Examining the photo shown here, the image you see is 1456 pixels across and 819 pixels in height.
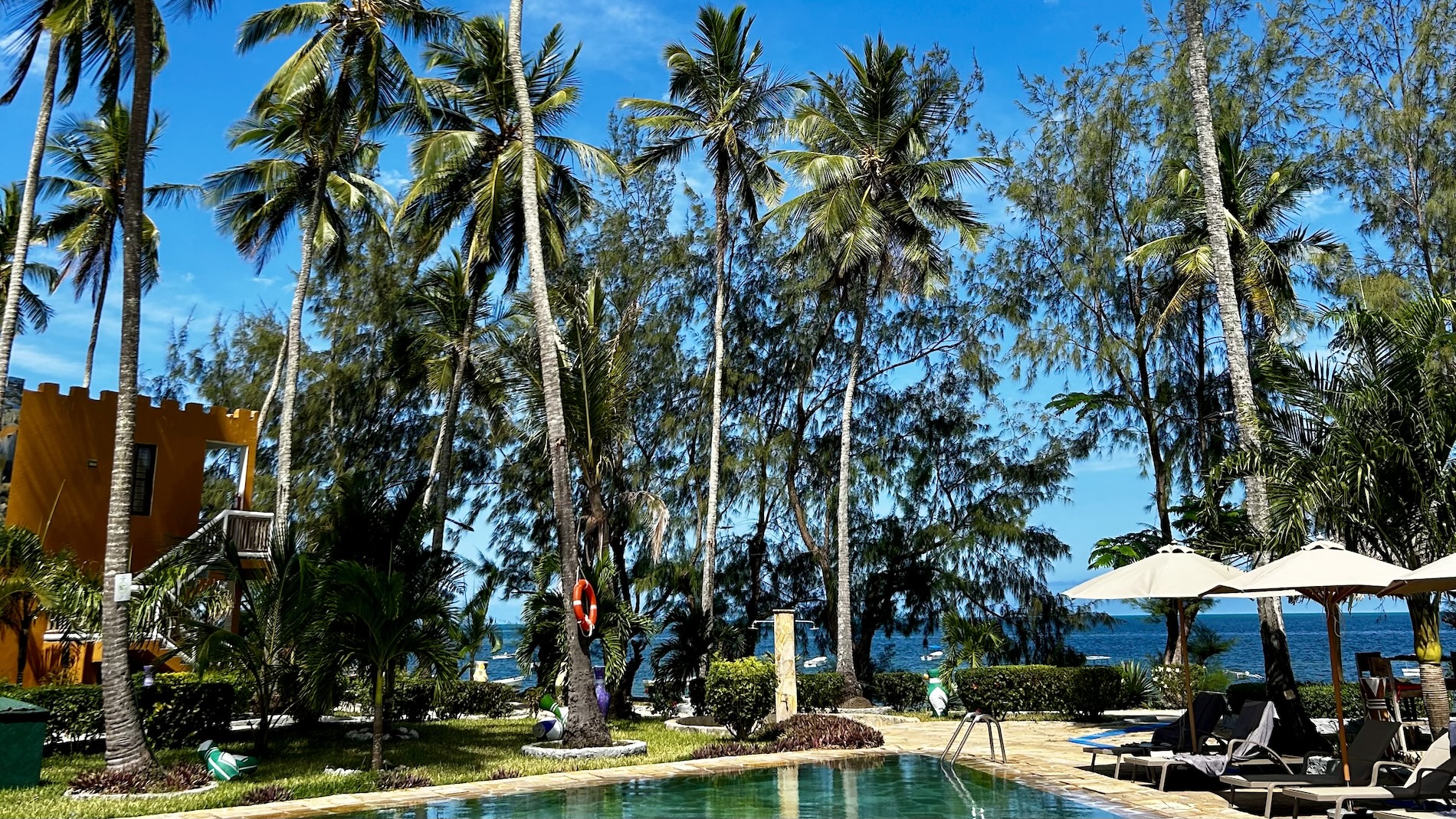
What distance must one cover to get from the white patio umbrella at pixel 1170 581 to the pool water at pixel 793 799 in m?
2.38

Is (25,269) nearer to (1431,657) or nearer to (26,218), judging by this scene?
(26,218)

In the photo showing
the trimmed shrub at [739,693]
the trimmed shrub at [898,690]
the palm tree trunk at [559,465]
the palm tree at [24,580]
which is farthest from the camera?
the trimmed shrub at [898,690]

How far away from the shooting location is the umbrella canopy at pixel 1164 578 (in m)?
10.8

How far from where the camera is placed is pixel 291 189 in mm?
20391

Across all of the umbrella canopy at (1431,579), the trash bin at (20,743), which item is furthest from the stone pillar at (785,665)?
the trash bin at (20,743)

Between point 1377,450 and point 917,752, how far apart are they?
7.03 meters

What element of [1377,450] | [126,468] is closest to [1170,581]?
[1377,450]

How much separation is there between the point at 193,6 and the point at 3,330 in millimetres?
6823

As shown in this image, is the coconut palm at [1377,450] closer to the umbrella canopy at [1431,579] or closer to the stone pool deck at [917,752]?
the umbrella canopy at [1431,579]

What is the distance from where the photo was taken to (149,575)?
44.1 ft

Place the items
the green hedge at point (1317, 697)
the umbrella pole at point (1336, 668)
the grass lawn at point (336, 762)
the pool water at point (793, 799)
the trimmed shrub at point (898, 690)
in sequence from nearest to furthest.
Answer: the umbrella pole at point (1336, 668)
the pool water at point (793, 799)
the grass lawn at point (336, 762)
the green hedge at point (1317, 697)
the trimmed shrub at point (898, 690)

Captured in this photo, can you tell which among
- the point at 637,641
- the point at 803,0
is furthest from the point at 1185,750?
the point at 803,0

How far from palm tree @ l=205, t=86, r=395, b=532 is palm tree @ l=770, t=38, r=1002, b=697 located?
940 cm

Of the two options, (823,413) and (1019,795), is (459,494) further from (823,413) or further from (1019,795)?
(1019,795)
